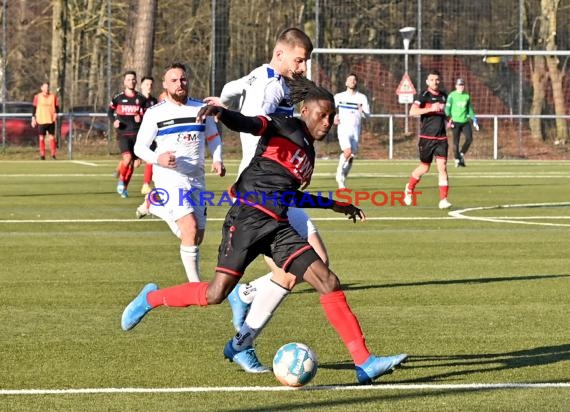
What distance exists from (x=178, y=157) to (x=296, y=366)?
4.23 m

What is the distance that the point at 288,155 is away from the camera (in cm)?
810

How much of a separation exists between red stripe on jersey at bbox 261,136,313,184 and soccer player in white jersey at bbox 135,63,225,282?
10.5 ft

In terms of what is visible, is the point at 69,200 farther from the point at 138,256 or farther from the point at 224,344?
the point at 224,344

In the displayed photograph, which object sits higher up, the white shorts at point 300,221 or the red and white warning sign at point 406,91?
the red and white warning sign at point 406,91

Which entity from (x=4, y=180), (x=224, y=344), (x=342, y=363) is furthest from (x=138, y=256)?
(x=4, y=180)

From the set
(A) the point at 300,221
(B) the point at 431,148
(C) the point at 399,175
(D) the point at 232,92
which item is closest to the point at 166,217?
(D) the point at 232,92

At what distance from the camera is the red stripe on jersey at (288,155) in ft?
26.6

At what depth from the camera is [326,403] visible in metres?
7.51

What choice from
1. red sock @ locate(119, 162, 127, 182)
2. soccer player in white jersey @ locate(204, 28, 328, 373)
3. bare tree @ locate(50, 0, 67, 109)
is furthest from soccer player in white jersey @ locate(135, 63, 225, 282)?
bare tree @ locate(50, 0, 67, 109)

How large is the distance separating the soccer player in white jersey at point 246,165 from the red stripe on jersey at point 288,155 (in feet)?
1.50

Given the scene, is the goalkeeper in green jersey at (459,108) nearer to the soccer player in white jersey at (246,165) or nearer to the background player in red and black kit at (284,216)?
the soccer player in white jersey at (246,165)

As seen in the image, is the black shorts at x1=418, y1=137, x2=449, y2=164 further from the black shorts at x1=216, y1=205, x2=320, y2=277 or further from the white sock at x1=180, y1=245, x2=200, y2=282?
the black shorts at x1=216, y1=205, x2=320, y2=277

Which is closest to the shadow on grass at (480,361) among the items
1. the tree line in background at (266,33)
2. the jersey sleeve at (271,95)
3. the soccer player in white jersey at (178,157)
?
the jersey sleeve at (271,95)

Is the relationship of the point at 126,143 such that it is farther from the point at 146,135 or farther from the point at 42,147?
the point at 42,147
